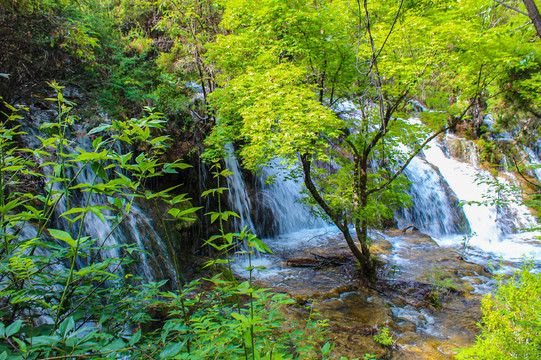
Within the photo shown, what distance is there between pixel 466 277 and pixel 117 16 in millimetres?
14442

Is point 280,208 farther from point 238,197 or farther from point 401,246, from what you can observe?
point 401,246

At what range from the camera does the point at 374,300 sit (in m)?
5.64

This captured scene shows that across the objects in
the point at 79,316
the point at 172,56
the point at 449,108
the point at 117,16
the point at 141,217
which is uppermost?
the point at 117,16

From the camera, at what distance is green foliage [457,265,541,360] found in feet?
6.31

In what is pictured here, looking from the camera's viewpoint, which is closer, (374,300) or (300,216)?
(374,300)

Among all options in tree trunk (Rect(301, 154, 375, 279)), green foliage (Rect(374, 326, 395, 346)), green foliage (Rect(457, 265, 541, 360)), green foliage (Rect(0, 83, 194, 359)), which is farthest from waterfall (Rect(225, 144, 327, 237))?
green foliage (Rect(0, 83, 194, 359))

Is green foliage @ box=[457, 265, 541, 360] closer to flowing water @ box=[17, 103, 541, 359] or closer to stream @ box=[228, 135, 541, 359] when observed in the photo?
stream @ box=[228, 135, 541, 359]

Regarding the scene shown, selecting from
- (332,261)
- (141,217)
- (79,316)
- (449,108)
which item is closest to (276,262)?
(332,261)

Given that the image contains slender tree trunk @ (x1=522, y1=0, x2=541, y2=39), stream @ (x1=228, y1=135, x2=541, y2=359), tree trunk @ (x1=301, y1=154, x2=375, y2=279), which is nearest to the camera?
slender tree trunk @ (x1=522, y1=0, x2=541, y2=39)

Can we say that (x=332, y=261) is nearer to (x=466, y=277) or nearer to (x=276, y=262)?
(x=276, y=262)

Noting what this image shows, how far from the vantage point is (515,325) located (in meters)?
2.07

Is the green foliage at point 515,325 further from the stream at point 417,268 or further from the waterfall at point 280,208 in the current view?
the waterfall at point 280,208

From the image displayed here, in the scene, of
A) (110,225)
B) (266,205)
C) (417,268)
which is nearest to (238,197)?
(266,205)

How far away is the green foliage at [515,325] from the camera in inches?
75.7
